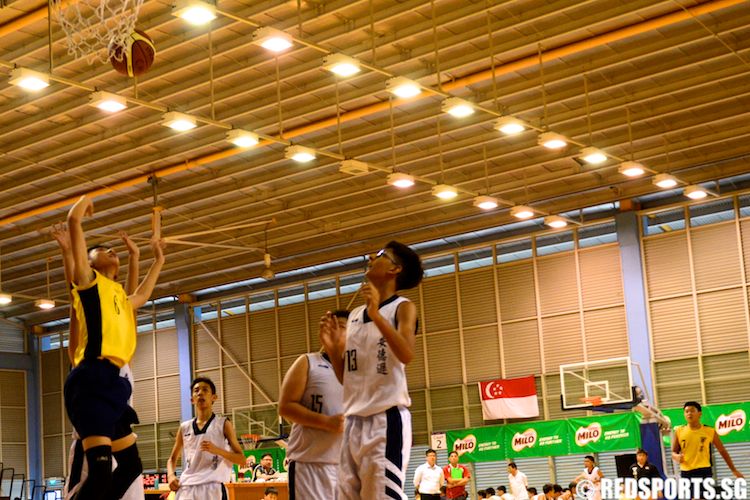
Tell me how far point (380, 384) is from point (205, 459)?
212 inches

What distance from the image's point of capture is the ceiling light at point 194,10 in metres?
14.3

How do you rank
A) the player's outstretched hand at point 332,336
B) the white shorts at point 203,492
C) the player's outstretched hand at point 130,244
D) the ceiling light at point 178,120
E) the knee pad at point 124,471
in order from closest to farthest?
the knee pad at point 124,471 → the player's outstretched hand at point 332,336 → the player's outstretched hand at point 130,244 → the white shorts at point 203,492 → the ceiling light at point 178,120

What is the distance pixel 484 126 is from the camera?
23797mm

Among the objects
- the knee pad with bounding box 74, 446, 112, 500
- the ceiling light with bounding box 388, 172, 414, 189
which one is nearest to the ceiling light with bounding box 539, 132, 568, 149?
the ceiling light with bounding box 388, 172, 414, 189

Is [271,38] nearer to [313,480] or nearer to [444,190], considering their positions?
[444,190]

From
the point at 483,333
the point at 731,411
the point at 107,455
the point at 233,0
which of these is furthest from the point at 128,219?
the point at 107,455

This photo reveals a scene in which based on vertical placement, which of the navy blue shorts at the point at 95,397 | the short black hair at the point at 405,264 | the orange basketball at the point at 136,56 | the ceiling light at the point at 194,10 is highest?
the ceiling light at the point at 194,10

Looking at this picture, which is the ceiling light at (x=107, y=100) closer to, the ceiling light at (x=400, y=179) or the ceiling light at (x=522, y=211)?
the ceiling light at (x=400, y=179)

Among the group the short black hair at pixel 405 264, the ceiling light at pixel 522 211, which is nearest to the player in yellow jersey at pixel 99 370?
the short black hair at pixel 405 264

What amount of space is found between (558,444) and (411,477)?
5.86 meters

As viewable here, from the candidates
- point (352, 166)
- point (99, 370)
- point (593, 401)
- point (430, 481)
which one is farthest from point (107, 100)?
point (593, 401)

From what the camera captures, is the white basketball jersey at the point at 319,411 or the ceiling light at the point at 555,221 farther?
the ceiling light at the point at 555,221

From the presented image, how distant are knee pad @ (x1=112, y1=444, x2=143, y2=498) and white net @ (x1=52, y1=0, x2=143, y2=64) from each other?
14.8 feet

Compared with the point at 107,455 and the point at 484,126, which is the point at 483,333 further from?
the point at 107,455
